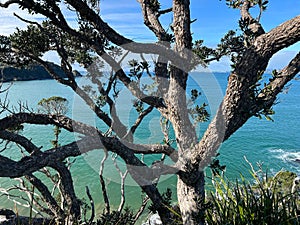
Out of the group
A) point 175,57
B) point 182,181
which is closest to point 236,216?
point 182,181

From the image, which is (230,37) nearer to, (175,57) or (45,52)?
(175,57)

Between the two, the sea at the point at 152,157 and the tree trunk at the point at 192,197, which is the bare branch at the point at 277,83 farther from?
the sea at the point at 152,157

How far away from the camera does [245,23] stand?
10.1 ft

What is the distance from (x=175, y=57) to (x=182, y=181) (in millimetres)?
1804

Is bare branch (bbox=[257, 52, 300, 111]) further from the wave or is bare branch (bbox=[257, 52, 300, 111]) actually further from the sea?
the wave

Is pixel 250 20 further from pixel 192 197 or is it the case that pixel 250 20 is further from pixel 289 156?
pixel 289 156

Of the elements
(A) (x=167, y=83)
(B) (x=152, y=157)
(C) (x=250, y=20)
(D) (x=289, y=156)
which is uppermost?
(D) (x=289, y=156)

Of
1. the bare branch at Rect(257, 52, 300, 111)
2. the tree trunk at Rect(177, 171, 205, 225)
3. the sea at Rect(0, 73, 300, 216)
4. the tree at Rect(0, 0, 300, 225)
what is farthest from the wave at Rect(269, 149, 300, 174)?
the bare branch at Rect(257, 52, 300, 111)

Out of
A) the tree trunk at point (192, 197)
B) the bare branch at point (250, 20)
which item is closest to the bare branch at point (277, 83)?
the bare branch at point (250, 20)

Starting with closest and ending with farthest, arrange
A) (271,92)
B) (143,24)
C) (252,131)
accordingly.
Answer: (271,92) → (143,24) → (252,131)

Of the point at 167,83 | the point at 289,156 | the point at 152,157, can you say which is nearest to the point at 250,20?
the point at 167,83

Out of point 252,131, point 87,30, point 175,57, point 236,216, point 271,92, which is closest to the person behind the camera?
point 236,216

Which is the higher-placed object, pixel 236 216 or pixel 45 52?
pixel 45 52

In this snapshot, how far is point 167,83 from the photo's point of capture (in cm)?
407
